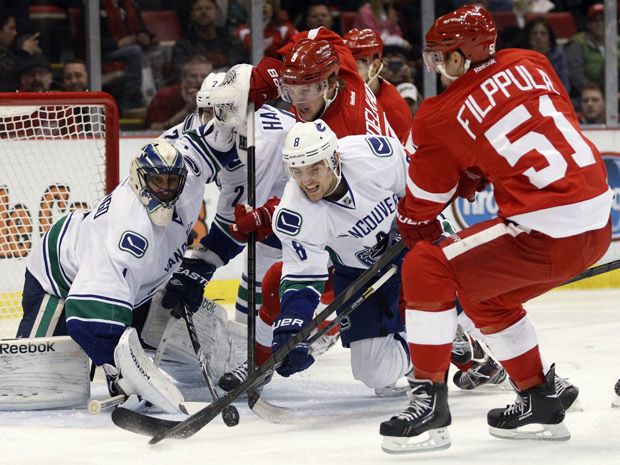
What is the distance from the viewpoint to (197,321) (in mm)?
3729

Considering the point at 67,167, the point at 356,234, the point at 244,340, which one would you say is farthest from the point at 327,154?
the point at 67,167

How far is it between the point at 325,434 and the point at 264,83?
1.16 meters

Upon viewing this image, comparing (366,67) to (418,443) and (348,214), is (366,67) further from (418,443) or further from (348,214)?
(418,443)

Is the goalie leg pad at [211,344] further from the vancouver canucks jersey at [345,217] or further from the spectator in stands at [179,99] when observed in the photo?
the spectator in stands at [179,99]

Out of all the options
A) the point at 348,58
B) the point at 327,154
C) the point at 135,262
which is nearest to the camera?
the point at 327,154

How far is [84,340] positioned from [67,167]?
114cm

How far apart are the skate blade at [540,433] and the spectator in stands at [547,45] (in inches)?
144

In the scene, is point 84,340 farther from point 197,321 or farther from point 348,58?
point 348,58

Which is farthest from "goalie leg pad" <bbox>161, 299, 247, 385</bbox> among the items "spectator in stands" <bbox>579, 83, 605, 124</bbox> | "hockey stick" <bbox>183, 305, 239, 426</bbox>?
"spectator in stands" <bbox>579, 83, 605, 124</bbox>

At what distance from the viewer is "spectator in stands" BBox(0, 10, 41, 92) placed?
537 cm

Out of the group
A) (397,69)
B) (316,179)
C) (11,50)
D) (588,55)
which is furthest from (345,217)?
(588,55)

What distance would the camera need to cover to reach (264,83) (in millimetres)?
3744

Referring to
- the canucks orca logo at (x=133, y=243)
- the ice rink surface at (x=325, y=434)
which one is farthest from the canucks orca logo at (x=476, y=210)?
the canucks orca logo at (x=133, y=243)

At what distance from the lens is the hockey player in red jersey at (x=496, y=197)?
8.80ft
